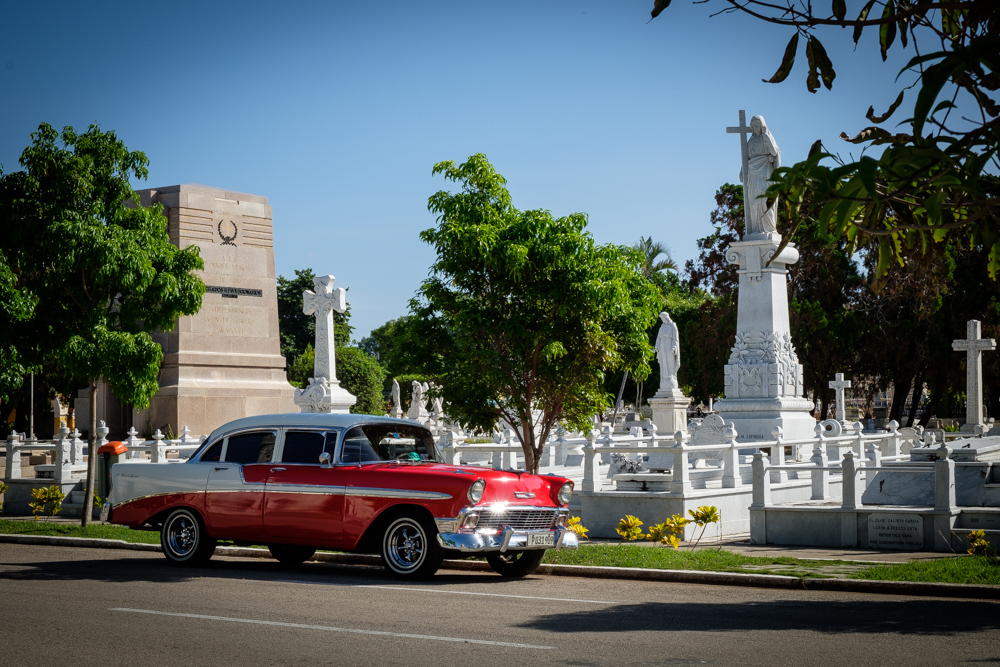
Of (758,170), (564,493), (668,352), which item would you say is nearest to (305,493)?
(564,493)

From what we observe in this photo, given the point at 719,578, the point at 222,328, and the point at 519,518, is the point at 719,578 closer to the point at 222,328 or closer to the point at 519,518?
the point at 519,518

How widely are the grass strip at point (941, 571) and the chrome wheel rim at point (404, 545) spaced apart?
4.39 meters

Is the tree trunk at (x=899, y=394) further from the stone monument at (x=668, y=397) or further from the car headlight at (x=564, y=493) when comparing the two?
the car headlight at (x=564, y=493)

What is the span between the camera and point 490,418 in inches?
623

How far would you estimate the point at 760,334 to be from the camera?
962 inches

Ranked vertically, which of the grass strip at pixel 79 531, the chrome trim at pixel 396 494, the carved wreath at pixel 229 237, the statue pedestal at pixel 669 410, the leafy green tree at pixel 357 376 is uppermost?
the carved wreath at pixel 229 237

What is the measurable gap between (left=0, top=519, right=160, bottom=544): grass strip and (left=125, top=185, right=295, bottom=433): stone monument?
12.7 metres

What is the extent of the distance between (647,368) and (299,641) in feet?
31.8

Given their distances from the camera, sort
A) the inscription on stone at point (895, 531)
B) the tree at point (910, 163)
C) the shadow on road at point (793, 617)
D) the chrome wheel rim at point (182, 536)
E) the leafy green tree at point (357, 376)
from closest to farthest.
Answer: the tree at point (910, 163) → the shadow on road at point (793, 617) → the chrome wheel rim at point (182, 536) → the inscription on stone at point (895, 531) → the leafy green tree at point (357, 376)

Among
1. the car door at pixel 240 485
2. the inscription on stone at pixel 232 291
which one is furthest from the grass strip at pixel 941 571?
the inscription on stone at pixel 232 291

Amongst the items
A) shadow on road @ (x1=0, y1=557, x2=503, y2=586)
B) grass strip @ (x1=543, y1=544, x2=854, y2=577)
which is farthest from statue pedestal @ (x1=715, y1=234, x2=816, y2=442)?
shadow on road @ (x1=0, y1=557, x2=503, y2=586)

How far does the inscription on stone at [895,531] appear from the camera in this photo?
567 inches

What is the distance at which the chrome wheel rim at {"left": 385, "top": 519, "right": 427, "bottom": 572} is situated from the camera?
11.5 metres

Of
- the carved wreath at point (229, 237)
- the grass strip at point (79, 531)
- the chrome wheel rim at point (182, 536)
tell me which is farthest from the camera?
the carved wreath at point (229, 237)
